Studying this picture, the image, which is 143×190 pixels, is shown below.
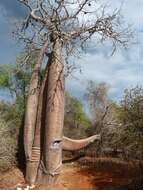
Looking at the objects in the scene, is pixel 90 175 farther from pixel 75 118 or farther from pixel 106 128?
pixel 75 118

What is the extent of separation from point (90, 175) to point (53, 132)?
2433 millimetres

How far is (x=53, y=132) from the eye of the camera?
1203 centimetres

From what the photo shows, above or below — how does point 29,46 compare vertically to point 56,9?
below

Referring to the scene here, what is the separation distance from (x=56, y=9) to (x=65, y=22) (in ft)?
1.47

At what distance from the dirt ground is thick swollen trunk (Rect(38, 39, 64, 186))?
0.40 meters

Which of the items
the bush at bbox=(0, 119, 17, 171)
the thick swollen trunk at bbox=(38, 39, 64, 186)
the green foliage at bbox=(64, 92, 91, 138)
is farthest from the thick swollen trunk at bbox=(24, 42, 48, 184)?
the green foliage at bbox=(64, 92, 91, 138)

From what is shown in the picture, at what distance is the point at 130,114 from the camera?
41.2 ft

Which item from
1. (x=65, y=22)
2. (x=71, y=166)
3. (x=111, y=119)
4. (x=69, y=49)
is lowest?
(x=71, y=166)

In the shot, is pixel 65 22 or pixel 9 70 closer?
pixel 65 22

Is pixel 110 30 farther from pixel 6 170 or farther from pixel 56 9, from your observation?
pixel 6 170

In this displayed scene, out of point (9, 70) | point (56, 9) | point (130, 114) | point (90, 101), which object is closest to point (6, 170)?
point (130, 114)

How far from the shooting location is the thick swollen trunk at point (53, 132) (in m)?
12.0

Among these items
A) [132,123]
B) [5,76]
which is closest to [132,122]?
[132,123]

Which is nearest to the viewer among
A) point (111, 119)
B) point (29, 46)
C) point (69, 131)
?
point (29, 46)
